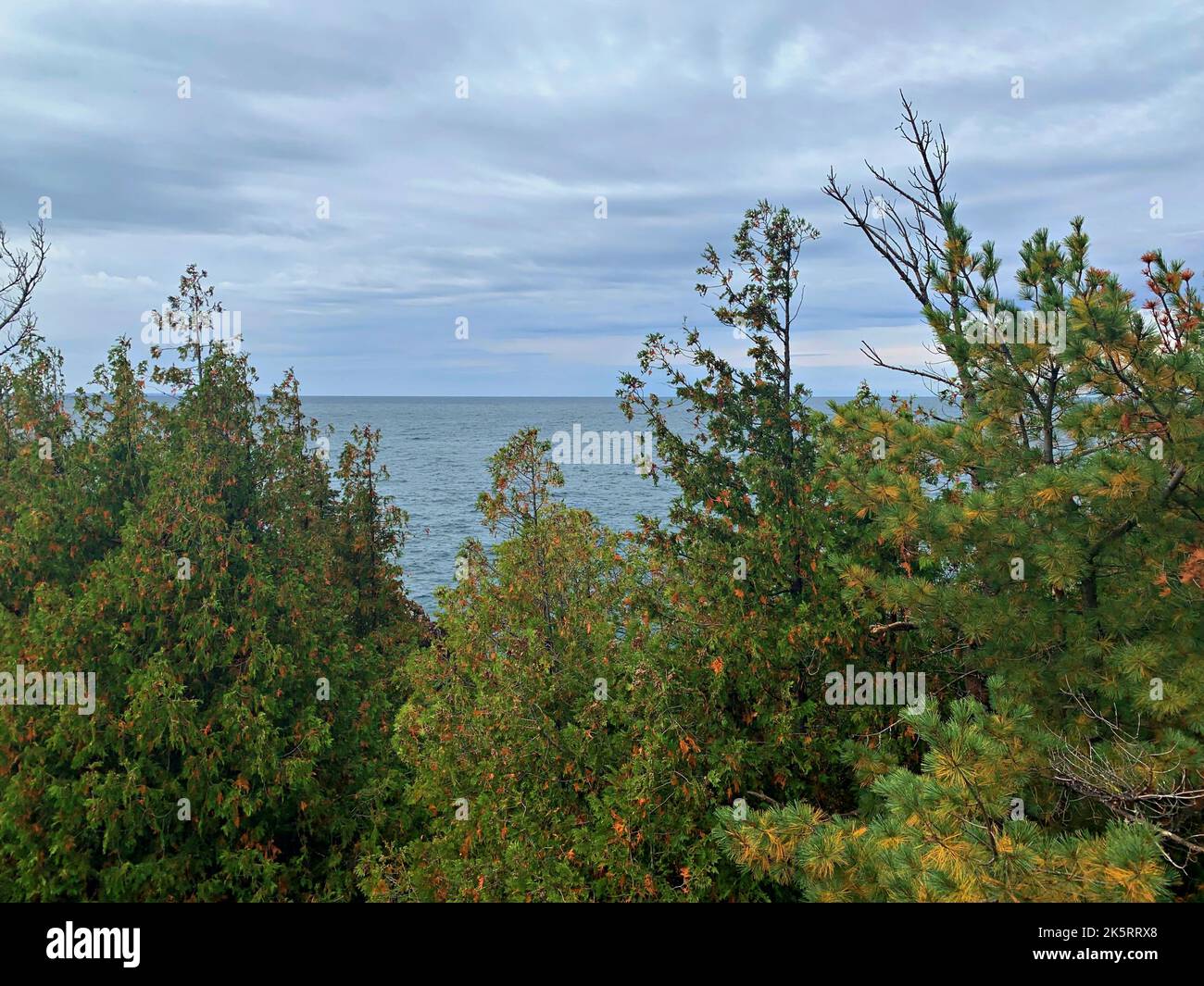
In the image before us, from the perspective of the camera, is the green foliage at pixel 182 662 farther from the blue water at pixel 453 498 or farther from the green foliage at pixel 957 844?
the green foliage at pixel 957 844

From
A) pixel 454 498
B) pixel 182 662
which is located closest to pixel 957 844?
pixel 182 662

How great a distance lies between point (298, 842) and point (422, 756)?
4028 mm

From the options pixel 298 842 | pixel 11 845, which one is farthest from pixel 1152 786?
pixel 11 845

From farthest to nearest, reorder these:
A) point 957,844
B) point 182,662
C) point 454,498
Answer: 1. point 454,498
2. point 182,662
3. point 957,844

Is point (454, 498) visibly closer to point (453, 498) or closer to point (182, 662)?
point (453, 498)

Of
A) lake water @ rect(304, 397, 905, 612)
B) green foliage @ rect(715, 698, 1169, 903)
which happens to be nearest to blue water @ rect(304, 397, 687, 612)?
lake water @ rect(304, 397, 905, 612)

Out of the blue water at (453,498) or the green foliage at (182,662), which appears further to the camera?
the blue water at (453,498)

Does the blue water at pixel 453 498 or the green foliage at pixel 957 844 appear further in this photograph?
the blue water at pixel 453 498

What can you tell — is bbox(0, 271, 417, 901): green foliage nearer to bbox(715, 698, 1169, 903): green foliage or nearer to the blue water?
the blue water

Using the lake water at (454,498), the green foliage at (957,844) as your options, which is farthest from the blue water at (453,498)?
the green foliage at (957,844)

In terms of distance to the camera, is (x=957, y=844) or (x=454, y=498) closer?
(x=957, y=844)

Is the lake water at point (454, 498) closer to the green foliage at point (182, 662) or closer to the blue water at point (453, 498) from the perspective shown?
the blue water at point (453, 498)

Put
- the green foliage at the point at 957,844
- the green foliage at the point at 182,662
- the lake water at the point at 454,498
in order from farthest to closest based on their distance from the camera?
1. the lake water at the point at 454,498
2. the green foliage at the point at 182,662
3. the green foliage at the point at 957,844

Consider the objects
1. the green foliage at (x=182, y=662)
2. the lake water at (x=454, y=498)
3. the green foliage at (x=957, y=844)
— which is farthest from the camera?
the lake water at (x=454, y=498)
